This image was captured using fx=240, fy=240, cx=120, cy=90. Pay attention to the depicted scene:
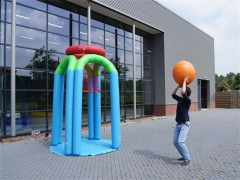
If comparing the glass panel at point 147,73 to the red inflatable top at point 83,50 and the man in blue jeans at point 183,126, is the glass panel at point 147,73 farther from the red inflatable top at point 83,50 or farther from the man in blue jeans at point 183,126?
the man in blue jeans at point 183,126

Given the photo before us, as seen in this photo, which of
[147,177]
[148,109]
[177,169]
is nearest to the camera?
[147,177]

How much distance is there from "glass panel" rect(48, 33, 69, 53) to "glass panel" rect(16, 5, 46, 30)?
622 mm

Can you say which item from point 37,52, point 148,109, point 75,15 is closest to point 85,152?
point 37,52

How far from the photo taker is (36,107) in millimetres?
11125

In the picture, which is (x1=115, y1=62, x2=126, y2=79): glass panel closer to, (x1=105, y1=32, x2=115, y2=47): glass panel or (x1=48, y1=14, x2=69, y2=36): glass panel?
(x1=105, y1=32, x2=115, y2=47): glass panel

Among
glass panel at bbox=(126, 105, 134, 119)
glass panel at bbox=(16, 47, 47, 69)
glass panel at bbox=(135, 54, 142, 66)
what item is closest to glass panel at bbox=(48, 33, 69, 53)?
glass panel at bbox=(16, 47, 47, 69)

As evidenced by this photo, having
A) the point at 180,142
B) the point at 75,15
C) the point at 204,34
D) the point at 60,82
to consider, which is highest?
the point at 204,34

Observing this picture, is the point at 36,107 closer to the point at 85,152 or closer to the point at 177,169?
the point at 85,152

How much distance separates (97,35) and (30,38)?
464 centimetres

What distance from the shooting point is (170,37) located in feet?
66.1

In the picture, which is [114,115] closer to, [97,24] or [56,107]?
[56,107]

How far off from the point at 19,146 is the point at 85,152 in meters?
2.87

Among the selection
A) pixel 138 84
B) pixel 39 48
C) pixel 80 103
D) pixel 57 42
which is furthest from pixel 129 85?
pixel 80 103

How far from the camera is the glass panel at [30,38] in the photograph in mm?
10711
